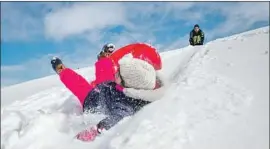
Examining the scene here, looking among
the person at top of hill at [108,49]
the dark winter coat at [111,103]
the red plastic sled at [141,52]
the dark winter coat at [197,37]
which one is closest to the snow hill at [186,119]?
the dark winter coat at [111,103]

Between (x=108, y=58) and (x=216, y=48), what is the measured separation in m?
3.75

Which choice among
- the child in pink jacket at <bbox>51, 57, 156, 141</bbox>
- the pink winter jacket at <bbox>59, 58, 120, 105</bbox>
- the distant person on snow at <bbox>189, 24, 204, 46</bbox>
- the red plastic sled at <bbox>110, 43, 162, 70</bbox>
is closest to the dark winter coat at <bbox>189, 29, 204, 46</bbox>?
the distant person on snow at <bbox>189, 24, 204, 46</bbox>

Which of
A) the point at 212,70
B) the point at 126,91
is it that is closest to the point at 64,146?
the point at 126,91

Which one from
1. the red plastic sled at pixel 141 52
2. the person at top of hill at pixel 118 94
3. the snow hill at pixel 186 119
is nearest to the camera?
the snow hill at pixel 186 119

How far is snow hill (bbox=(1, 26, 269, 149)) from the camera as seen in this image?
424cm

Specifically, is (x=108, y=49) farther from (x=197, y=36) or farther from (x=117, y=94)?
(x=197, y=36)

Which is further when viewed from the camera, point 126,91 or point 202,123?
point 126,91

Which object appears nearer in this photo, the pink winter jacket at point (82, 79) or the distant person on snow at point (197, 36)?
the pink winter jacket at point (82, 79)

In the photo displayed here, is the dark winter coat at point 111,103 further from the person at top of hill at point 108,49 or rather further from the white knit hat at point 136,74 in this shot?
the person at top of hill at point 108,49

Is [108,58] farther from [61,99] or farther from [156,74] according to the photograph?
→ [61,99]

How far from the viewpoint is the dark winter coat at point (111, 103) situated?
16.6 feet

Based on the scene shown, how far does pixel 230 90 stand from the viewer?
554 centimetres

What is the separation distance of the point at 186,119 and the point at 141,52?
189 centimetres

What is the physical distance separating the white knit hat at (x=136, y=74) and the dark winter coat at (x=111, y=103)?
0.19 meters
